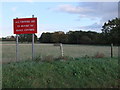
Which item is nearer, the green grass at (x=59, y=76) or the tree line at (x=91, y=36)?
the green grass at (x=59, y=76)

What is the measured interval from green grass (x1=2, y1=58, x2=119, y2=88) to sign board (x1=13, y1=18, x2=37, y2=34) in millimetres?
3913

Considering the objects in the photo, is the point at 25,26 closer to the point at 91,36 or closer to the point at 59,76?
the point at 59,76

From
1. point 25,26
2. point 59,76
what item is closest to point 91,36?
point 25,26

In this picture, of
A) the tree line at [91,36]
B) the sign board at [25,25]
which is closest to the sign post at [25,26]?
the sign board at [25,25]

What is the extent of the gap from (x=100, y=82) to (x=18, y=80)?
2.95 m

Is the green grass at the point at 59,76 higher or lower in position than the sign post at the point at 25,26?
lower

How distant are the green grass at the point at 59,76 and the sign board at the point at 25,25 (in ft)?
12.8

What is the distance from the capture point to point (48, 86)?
7.87 m

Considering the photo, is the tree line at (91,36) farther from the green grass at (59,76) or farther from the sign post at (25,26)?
the green grass at (59,76)

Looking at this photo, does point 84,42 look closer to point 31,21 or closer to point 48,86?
point 31,21

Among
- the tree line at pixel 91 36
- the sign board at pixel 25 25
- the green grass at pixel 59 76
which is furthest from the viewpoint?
the tree line at pixel 91 36

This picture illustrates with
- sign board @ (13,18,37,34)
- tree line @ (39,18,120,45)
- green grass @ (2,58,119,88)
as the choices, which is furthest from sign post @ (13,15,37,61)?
tree line @ (39,18,120,45)

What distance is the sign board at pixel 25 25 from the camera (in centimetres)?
1349

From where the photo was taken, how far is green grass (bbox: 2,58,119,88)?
316 inches
